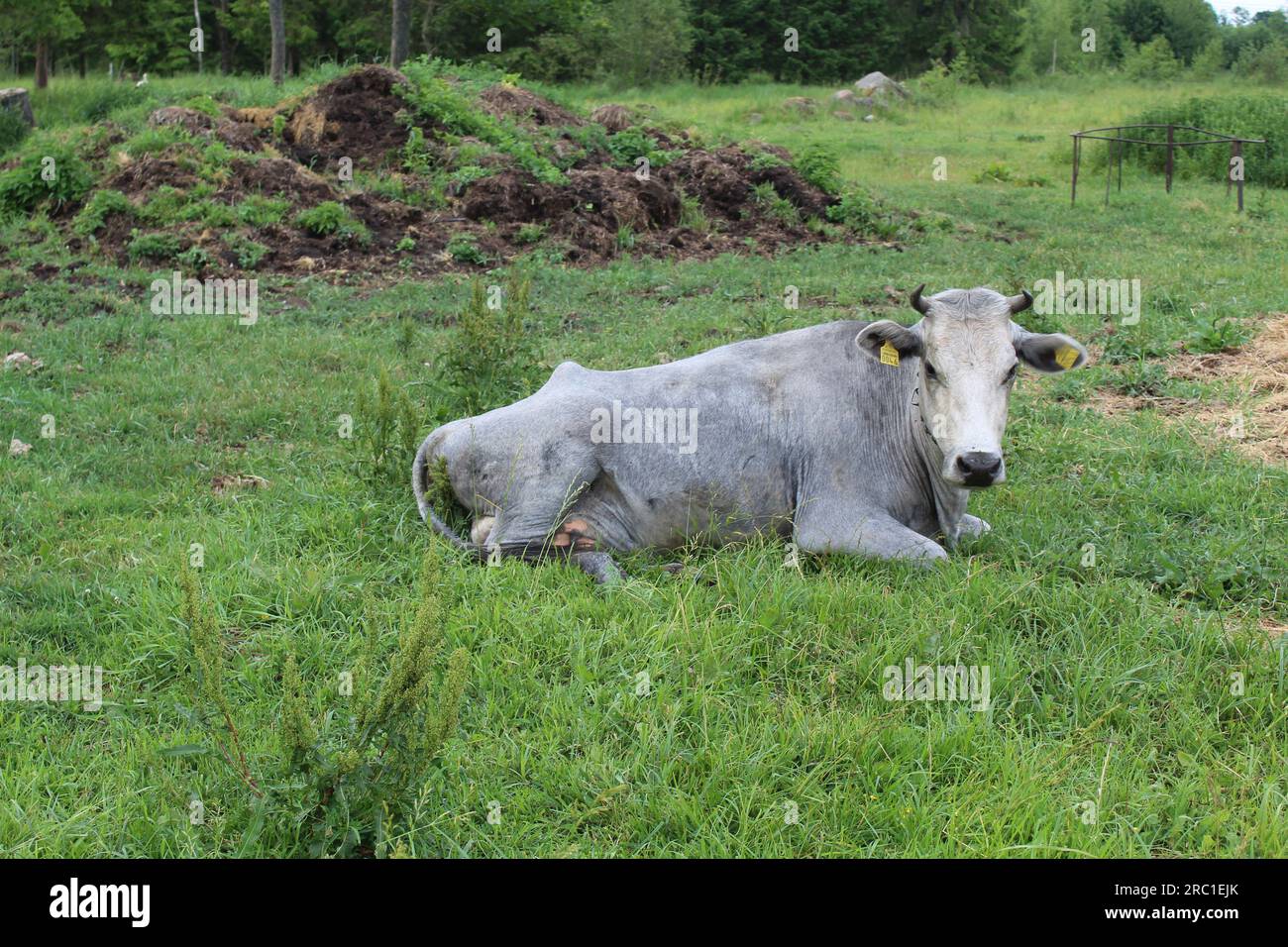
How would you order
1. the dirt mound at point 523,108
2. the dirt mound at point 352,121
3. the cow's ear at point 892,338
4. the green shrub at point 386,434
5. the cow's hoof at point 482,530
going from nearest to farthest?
1. the cow's ear at point 892,338
2. the cow's hoof at point 482,530
3. the green shrub at point 386,434
4. the dirt mound at point 352,121
5. the dirt mound at point 523,108

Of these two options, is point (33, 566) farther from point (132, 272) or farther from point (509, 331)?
point (132, 272)

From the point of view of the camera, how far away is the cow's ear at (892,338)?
5637 mm

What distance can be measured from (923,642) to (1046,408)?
13.3ft

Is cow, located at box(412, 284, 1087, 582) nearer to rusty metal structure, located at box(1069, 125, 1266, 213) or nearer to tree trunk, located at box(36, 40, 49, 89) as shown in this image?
rusty metal structure, located at box(1069, 125, 1266, 213)

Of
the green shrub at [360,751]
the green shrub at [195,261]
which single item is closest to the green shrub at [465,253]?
the green shrub at [195,261]

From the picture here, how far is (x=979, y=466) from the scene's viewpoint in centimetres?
493

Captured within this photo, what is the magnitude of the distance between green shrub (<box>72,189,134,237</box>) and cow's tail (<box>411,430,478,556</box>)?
9.75 metres

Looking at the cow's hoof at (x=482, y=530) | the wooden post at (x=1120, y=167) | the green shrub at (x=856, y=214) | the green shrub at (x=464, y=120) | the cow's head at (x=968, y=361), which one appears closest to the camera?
the cow's head at (x=968, y=361)

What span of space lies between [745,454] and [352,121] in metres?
13.4

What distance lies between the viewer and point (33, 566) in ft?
18.2

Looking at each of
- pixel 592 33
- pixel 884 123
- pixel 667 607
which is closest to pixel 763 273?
pixel 667 607

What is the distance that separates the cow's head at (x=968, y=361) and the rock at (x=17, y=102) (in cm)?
1783

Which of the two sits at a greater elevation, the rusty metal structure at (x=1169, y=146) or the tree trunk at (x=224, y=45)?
the tree trunk at (x=224, y=45)

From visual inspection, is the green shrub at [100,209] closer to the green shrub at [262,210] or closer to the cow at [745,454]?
the green shrub at [262,210]
